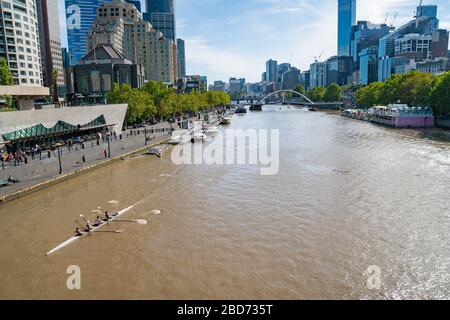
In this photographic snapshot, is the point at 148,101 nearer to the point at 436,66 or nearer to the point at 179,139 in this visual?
the point at 179,139

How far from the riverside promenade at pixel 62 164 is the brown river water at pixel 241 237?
885mm

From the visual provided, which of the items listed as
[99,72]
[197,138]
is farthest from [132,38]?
[197,138]

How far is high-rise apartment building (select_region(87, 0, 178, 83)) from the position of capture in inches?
5374

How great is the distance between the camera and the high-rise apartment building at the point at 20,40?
81.5 meters

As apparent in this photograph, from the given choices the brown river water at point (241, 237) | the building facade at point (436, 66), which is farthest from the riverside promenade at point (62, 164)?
the building facade at point (436, 66)

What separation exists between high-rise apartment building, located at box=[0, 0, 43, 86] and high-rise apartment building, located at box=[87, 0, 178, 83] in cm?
4198

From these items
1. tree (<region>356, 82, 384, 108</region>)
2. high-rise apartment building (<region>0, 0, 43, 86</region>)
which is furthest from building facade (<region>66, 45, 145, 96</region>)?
tree (<region>356, 82, 384, 108</region>)

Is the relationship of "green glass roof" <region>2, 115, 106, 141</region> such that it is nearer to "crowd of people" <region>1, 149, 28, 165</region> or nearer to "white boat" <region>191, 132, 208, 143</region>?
"crowd of people" <region>1, 149, 28, 165</region>

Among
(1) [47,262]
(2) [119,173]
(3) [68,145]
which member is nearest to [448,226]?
(1) [47,262]

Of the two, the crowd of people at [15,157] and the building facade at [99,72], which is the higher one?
the building facade at [99,72]

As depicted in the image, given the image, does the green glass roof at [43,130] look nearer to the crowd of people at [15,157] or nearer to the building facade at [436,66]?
the crowd of people at [15,157]

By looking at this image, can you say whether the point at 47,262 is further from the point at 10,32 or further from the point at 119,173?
the point at 10,32

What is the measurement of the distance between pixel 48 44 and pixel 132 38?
32.7 metres

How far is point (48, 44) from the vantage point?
145625 millimetres
